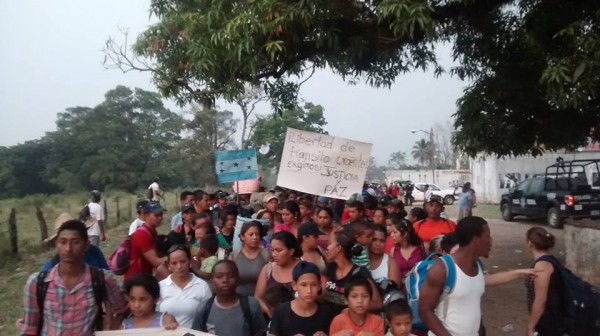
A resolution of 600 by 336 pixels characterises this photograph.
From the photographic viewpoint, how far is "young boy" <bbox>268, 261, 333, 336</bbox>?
10.5 feet

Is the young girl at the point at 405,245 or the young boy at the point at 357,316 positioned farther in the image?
the young girl at the point at 405,245

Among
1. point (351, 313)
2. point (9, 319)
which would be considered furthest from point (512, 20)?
point (9, 319)

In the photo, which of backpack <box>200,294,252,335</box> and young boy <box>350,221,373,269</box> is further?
young boy <box>350,221,373,269</box>

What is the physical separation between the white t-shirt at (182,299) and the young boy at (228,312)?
0.21 m

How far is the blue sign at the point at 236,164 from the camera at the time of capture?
9000mm

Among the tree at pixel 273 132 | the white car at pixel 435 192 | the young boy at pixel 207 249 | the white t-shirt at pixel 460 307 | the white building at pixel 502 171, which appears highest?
the tree at pixel 273 132

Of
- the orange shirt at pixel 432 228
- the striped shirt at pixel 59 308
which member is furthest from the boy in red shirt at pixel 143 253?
the orange shirt at pixel 432 228

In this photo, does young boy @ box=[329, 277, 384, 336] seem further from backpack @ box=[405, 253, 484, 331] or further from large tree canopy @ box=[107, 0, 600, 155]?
large tree canopy @ box=[107, 0, 600, 155]

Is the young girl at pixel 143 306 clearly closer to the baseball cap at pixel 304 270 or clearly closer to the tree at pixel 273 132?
the baseball cap at pixel 304 270

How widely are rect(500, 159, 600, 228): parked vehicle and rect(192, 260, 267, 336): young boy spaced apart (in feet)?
41.6

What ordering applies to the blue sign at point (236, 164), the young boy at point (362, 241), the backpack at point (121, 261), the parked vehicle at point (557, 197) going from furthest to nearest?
the parked vehicle at point (557, 197) < the blue sign at point (236, 164) < the backpack at point (121, 261) < the young boy at point (362, 241)

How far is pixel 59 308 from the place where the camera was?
116 inches

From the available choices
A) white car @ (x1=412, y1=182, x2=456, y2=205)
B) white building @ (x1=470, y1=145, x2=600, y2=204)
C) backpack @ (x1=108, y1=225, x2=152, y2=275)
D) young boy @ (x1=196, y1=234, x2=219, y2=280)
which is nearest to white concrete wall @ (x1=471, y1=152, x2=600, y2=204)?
white building @ (x1=470, y1=145, x2=600, y2=204)

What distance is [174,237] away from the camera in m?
5.30
